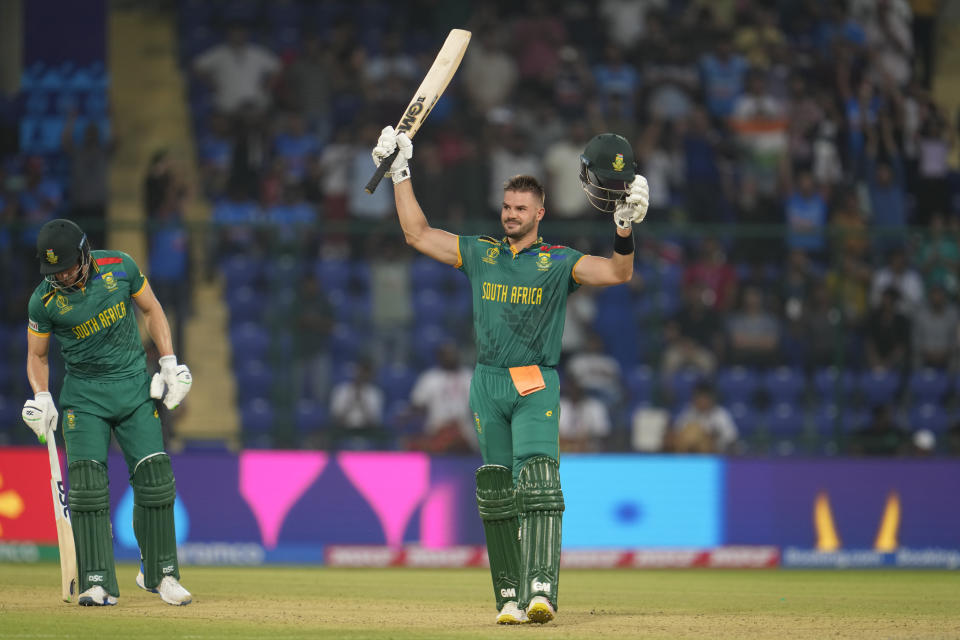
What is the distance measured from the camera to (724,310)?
1600 centimetres

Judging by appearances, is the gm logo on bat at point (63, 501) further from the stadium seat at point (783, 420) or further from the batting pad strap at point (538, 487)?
the stadium seat at point (783, 420)

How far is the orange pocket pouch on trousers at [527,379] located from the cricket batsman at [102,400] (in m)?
2.29

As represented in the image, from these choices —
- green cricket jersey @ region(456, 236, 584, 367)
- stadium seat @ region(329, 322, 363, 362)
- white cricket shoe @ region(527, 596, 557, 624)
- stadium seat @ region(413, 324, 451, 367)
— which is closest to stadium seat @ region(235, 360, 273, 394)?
stadium seat @ region(329, 322, 363, 362)

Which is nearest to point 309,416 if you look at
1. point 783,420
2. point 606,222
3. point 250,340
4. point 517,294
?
point 250,340

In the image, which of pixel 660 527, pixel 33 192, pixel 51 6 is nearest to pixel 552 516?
pixel 660 527

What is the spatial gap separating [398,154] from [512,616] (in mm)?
2790

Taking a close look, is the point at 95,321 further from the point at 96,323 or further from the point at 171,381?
the point at 171,381

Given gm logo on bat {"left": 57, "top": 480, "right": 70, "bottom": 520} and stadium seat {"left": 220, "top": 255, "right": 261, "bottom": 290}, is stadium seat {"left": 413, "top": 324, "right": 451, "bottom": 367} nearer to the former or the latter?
stadium seat {"left": 220, "top": 255, "right": 261, "bottom": 290}

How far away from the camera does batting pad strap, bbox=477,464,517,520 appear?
837 centimetres

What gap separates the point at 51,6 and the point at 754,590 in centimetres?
1295

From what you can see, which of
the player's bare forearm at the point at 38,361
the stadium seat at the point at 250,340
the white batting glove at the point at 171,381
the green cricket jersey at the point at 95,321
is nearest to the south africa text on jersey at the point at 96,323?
the green cricket jersey at the point at 95,321

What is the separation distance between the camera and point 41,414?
362 inches

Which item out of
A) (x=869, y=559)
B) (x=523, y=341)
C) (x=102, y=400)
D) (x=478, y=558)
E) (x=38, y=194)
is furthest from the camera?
(x=38, y=194)

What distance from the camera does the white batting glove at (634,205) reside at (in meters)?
7.89
